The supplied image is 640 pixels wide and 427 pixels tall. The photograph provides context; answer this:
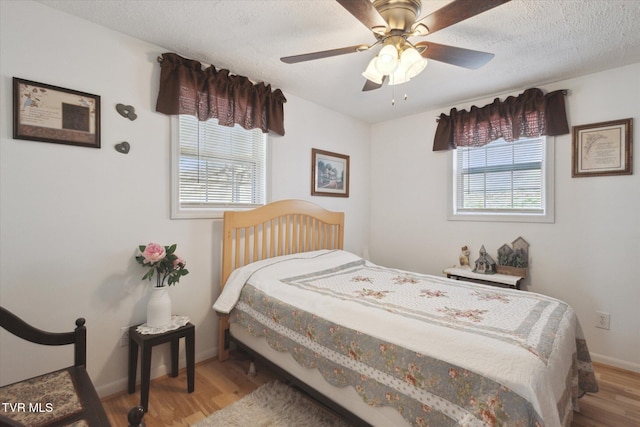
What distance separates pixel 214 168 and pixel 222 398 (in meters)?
1.71

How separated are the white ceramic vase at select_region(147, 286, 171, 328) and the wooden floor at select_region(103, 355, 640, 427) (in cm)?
49

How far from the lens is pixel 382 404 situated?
4.51 feet

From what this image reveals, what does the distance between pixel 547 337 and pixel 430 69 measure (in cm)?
203

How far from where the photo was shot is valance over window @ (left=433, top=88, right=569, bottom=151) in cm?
260

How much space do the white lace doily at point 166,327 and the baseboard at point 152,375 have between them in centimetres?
40

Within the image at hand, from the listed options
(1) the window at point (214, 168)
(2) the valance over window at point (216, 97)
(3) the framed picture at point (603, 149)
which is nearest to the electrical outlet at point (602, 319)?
(3) the framed picture at point (603, 149)

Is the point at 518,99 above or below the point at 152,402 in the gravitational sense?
above

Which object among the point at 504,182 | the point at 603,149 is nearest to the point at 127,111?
the point at 504,182

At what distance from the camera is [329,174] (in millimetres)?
3436

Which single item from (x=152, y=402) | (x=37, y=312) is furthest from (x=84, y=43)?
(x=152, y=402)

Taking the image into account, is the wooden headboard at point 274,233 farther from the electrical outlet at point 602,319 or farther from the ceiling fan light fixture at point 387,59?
the electrical outlet at point 602,319

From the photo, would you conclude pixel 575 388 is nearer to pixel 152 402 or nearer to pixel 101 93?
pixel 152 402

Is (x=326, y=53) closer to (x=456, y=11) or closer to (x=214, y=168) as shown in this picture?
(x=456, y=11)

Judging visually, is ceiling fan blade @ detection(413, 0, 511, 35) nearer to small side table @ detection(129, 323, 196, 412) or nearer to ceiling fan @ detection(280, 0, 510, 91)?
ceiling fan @ detection(280, 0, 510, 91)
